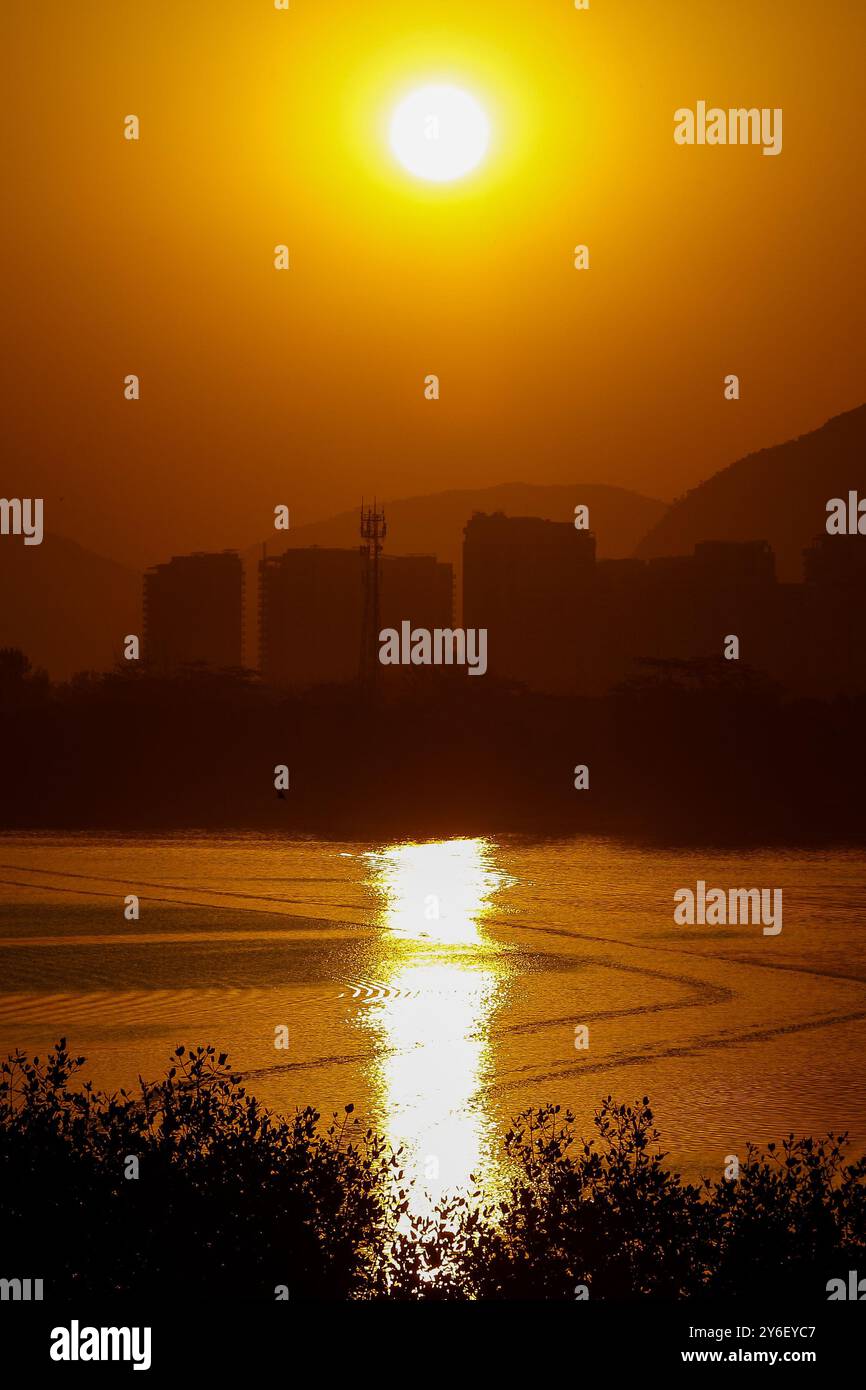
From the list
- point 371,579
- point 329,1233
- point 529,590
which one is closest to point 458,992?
point 329,1233

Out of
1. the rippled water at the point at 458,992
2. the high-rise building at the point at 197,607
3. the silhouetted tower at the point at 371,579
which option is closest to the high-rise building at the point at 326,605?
the high-rise building at the point at 197,607

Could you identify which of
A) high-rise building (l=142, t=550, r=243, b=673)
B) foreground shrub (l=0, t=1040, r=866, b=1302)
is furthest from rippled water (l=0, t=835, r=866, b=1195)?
high-rise building (l=142, t=550, r=243, b=673)

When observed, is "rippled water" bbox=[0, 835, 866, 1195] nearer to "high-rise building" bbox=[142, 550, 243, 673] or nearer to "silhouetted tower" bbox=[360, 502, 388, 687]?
"silhouetted tower" bbox=[360, 502, 388, 687]

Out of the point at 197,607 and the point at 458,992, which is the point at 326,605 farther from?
the point at 458,992
